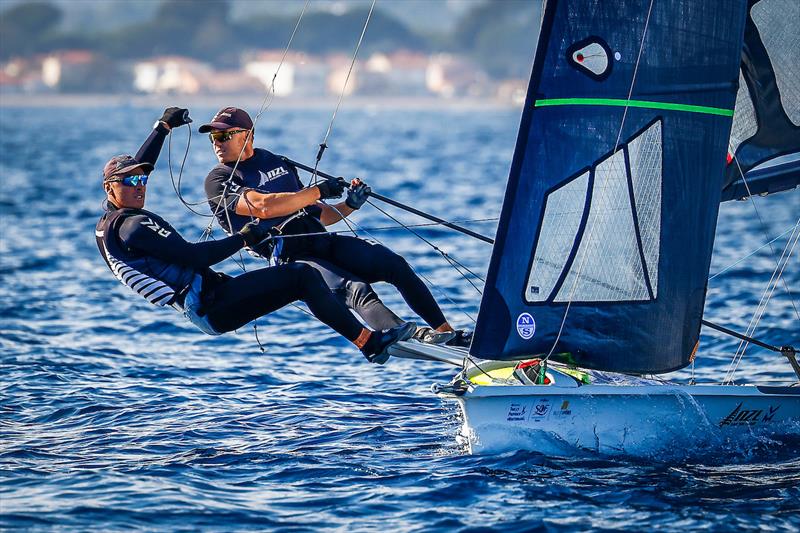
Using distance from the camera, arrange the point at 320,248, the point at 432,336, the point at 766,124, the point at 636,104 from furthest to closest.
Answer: the point at 766,124
the point at 320,248
the point at 432,336
the point at 636,104

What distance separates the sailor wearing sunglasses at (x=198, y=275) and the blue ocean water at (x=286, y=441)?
0.69m

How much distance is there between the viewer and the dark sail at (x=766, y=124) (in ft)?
23.9

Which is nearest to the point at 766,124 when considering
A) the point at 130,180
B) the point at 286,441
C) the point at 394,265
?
the point at 394,265

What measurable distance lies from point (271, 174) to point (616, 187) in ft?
6.80

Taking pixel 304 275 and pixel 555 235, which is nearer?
pixel 555 235

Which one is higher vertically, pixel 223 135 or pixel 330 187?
pixel 223 135

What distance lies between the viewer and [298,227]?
7230 millimetres

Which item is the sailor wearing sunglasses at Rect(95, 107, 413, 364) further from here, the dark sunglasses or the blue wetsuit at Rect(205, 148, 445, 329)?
the blue wetsuit at Rect(205, 148, 445, 329)

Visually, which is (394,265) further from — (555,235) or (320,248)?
(555,235)

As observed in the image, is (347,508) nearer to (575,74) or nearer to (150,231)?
(150,231)

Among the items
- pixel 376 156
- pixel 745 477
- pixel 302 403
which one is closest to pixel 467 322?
pixel 302 403

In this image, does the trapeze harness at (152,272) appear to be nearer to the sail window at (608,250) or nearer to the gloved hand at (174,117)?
the gloved hand at (174,117)

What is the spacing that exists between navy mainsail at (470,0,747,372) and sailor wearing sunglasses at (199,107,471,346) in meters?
0.69

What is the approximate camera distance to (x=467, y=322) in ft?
35.6
